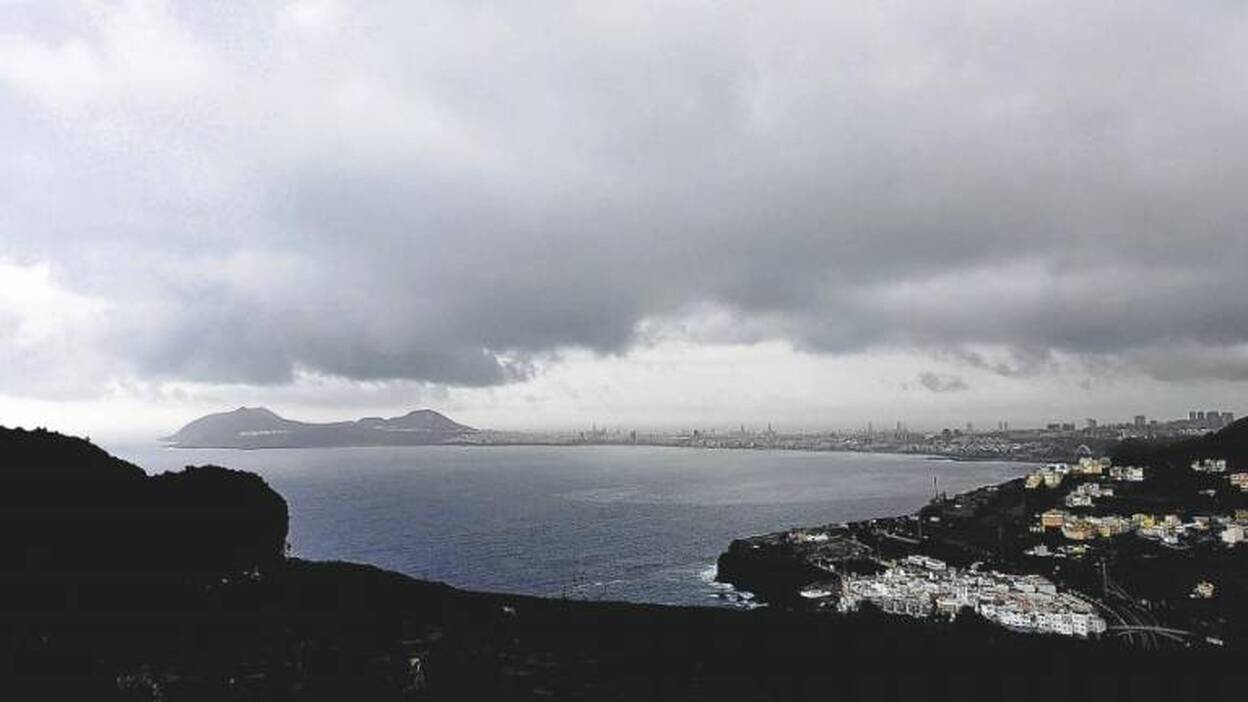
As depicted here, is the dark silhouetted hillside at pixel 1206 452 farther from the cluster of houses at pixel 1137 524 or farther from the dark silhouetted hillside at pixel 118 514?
the dark silhouetted hillside at pixel 118 514

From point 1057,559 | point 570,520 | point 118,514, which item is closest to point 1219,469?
point 1057,559

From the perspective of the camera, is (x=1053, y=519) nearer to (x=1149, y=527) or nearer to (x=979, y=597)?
(x=1149, y=527)

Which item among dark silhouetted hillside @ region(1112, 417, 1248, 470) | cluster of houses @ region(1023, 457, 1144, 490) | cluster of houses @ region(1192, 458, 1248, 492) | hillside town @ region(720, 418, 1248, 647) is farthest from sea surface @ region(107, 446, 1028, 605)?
cluster of houses @ region(1192, 458, 1248, 492)

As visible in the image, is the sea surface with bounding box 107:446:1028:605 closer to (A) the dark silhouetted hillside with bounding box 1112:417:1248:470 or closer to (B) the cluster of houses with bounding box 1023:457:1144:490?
(B) the cluster of houses with bounding box 1023:457:1144:490

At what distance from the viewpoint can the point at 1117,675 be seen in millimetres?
6863

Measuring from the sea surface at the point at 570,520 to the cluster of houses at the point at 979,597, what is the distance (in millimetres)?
11404

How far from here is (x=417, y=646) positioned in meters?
7.32

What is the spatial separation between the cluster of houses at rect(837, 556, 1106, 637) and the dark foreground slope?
113ft

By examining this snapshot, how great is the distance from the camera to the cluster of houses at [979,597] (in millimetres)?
42531

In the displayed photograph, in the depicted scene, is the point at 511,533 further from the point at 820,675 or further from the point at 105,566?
the point at 820,675

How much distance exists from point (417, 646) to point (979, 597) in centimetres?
5007

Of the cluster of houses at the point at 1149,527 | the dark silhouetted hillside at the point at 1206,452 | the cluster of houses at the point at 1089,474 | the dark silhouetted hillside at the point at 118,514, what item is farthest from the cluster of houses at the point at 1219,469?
the dark silhouetted hillside at the point at 118,514

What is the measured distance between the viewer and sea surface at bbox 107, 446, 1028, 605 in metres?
65.7

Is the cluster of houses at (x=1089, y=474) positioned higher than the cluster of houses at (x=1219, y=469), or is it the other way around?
the cluster of houses at (x=1219, y=469)
